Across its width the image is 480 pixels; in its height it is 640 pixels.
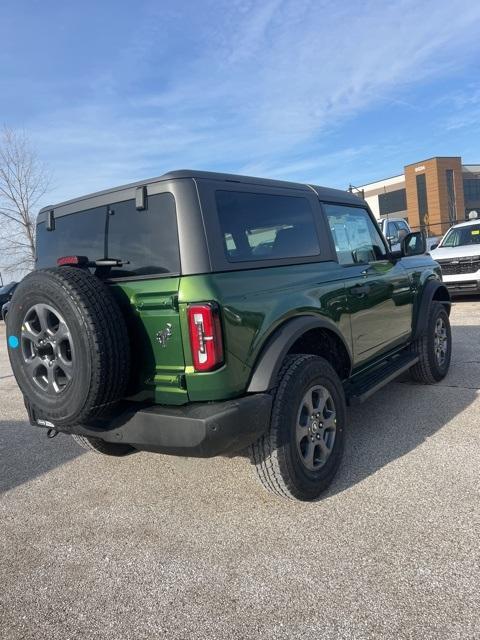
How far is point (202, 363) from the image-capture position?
8.31 feet

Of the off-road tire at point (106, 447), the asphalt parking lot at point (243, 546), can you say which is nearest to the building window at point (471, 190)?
the asphalt parking lot at point (243, 546)

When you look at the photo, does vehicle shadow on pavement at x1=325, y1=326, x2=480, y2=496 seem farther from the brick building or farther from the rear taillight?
the brick building

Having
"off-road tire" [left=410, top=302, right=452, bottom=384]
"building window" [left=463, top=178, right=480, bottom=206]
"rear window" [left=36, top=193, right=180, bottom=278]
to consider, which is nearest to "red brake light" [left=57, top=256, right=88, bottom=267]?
"rear window" [left=36, top=193, right=180, bottom=278]

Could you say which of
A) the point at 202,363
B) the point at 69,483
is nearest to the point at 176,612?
the point at 202,363

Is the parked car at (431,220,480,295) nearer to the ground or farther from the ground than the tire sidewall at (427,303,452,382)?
farther from the ground

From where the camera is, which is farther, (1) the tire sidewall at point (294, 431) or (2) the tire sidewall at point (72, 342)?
(1) the tire sidewall at point (294, 431)

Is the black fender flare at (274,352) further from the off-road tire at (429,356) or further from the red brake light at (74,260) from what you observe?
the off-road tire at (429,356)

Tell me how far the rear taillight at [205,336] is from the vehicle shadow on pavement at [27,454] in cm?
208

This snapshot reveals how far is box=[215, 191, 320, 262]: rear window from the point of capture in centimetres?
285

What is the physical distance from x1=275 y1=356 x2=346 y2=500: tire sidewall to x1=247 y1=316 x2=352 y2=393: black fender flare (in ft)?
0.51

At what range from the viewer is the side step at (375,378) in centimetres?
363

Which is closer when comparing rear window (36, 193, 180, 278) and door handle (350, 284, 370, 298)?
rear window (36, 193, 180, 278)

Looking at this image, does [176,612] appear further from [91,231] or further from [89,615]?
[91,231]

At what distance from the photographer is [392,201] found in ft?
208
